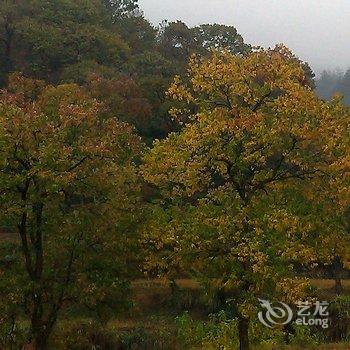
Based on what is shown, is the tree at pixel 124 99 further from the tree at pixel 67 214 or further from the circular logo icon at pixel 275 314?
the tree at pixel 67 214

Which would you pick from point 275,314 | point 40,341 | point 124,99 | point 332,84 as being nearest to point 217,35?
point 124,99

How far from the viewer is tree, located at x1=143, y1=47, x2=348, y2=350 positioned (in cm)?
1150

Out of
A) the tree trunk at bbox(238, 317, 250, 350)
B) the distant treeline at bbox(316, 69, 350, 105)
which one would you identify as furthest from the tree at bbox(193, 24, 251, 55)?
the tree trunk at bbox(238, 317, 250, 350)

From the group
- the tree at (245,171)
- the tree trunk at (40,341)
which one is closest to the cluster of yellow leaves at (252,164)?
the tree at (245,171)

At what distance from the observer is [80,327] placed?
1873cm

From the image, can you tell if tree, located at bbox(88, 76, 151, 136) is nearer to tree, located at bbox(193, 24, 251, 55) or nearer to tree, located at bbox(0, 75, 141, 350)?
tree, located at bbox(0, 75, 141, 350)

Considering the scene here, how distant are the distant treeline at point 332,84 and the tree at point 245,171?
102806 mm

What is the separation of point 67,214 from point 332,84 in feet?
518

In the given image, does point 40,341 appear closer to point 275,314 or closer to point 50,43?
point 275,314

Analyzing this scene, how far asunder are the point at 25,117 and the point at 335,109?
7.28m

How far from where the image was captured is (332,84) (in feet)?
526

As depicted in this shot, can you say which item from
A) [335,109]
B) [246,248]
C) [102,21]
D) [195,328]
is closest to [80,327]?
[195,328]

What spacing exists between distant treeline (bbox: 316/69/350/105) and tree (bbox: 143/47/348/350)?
337ft

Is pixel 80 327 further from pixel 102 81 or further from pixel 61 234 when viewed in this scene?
pixel 102 81
